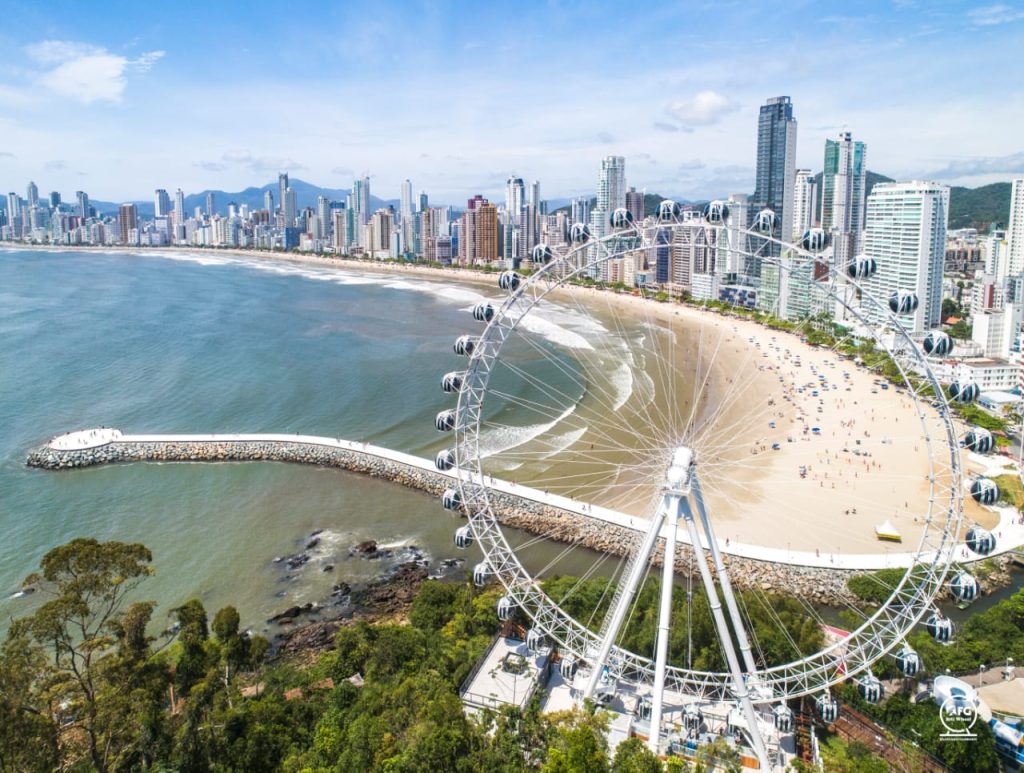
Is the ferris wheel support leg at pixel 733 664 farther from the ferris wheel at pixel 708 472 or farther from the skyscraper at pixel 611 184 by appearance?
the skyscraper at pixel 611 184

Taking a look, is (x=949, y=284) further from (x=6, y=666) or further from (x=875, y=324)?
(x=6, y=666)

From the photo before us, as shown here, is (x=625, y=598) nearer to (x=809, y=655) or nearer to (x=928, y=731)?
(x=809, y=655)

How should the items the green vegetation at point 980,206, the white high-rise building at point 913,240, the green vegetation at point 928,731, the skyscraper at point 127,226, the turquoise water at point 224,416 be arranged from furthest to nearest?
1. the skyscraper at point 127,226
2. the green vegetation at point 980,206
3. the white high-rise building at point 913,240
4. the turquoise water at point 224,416
5. the green vegetation at point 928,731

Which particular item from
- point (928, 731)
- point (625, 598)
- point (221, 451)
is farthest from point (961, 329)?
point (625, 598)

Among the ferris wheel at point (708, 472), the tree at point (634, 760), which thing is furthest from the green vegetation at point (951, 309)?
the tree at point (634, 760)

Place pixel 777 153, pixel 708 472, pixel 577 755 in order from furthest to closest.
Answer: pixel 777 153, pixel 708 472, pixel 577 755

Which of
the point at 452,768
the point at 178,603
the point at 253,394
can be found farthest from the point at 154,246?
the point at 452,768
